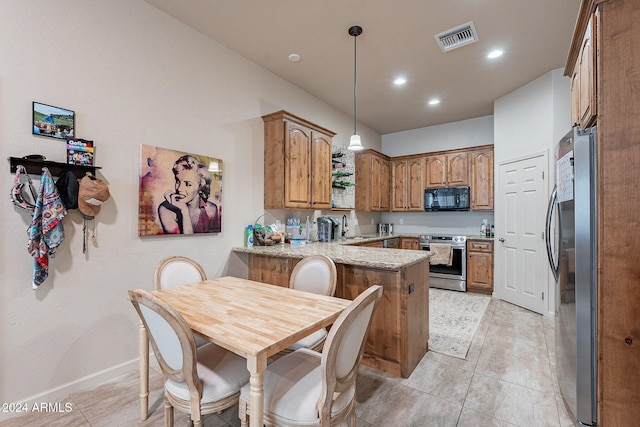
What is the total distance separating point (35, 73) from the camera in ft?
6.40

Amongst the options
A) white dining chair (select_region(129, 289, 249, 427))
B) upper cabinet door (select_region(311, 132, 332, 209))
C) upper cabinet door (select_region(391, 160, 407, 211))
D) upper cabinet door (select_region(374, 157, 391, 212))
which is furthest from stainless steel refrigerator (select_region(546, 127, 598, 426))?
upper cabinet door (select_region(391, 160, 407, 211))

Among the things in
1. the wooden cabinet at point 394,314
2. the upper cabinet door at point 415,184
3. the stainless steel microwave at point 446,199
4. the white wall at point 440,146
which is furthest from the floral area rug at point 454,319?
the upper cabinet door at point 415,184

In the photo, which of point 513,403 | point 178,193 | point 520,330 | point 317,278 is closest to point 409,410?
point 513,403

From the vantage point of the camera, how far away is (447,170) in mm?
5469

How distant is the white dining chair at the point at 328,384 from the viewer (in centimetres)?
115

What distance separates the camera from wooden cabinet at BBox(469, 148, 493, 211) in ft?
16.5

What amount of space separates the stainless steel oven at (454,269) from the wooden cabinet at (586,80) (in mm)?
2964

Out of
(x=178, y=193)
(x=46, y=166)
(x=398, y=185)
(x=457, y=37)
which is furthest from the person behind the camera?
(x=398, y=185)

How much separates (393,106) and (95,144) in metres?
4.21

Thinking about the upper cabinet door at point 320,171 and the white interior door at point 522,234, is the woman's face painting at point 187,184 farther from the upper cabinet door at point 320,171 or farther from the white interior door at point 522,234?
the white interior door at point 522,234

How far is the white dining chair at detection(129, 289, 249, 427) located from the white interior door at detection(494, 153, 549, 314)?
13.2ft

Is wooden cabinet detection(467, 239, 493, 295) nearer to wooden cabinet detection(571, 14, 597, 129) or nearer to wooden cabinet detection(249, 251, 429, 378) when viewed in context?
wooden cabinet detection(249, 251, 429, 378)

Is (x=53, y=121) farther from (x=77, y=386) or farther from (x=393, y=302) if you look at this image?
(x=393, y=302)

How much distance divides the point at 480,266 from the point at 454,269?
40cm
